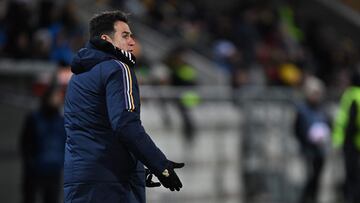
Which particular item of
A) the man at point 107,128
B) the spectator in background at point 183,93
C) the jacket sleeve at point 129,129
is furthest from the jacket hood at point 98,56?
the spectator in background at point 183,93

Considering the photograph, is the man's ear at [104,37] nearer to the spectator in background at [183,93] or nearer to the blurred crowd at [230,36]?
the blurred crowd at [230,36]

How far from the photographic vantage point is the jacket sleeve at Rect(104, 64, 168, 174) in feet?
20.5

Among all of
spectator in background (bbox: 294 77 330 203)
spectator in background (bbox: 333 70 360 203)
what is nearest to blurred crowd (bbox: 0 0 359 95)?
spectator in background (bbox: 294 77 330 203)

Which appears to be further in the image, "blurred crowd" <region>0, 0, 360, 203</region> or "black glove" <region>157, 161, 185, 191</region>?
"blurred crowd" <region>0, 0, 360, 203</region>

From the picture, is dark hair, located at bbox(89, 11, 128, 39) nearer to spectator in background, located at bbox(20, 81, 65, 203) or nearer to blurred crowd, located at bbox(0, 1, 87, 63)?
spectator in background, located at bbox(20, 81, 65, 203)

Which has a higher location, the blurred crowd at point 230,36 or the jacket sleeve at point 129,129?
the blurred crowd at point 230,36

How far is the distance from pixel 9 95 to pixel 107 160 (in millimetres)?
6468

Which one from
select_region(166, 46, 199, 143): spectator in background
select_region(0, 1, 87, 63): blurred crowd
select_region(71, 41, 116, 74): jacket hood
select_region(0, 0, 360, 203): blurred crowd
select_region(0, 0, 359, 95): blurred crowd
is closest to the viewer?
select_region(71, 41, 116, 74): jacket hood

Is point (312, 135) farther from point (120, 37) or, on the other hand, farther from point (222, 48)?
point (120, 37)

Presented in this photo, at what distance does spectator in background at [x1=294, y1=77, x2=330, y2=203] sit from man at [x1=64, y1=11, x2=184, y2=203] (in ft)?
28.6

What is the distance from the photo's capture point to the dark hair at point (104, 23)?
6637 millimetres

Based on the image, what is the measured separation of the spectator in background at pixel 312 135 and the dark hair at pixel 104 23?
8.76 metres

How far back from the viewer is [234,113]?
51.4 feet

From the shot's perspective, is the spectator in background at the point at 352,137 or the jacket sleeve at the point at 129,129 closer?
the jacket sleeve at the point at 129,129
